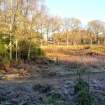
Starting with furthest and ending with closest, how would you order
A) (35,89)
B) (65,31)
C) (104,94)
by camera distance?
(65,31), (35,89), (104,94)

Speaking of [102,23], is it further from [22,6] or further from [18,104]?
[18,104]

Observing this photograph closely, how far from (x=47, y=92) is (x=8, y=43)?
55.3 feet

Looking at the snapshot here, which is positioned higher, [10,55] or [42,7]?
[42,7]

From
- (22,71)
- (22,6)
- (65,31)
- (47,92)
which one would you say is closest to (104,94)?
(47,92)

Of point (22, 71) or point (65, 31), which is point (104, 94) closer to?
point (22, 71)

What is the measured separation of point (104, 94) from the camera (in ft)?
46.5

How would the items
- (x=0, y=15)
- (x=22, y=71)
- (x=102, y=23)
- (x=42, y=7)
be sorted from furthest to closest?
(x=102, y=23), (x=42, y=7), (x=0, y=15), (x=22, y=71)

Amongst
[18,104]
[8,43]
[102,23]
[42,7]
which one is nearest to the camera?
[18,104]

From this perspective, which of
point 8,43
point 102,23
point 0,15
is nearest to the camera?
point 0,15

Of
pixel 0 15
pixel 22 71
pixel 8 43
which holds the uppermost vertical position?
pixel 0 15

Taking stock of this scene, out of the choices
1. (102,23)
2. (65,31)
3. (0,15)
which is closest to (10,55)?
(0,15)

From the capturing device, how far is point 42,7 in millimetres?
32750

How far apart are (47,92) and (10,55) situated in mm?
15329

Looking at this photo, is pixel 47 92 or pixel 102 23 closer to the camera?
pixel 47 92
